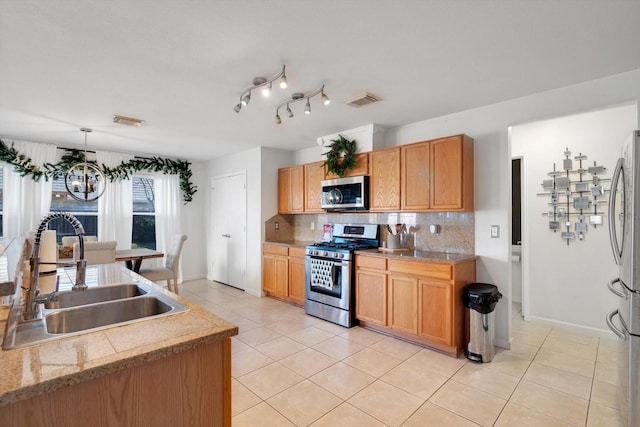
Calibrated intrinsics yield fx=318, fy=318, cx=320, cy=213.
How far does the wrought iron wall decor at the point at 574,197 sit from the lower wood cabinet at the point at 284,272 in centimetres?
315

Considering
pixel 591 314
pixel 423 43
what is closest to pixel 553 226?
pixel 591 314

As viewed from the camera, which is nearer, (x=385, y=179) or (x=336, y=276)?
(x=385, y=179)

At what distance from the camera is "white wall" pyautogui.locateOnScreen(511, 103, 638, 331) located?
132 inches

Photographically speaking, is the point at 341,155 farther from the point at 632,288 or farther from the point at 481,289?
the point at 632,288

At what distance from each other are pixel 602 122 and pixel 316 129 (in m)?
3.16

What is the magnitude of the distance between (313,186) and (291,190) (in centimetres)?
53

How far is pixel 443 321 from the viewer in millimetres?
2967

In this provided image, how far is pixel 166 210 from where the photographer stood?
5.89 m

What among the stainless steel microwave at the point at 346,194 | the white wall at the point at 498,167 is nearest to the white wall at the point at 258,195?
the stainless steel microwave at the point at 346,194

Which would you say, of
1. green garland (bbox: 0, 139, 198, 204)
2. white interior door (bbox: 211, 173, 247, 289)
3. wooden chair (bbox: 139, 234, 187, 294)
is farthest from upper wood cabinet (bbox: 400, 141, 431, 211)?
green garland (bbox: 0, 139, 198, 204)

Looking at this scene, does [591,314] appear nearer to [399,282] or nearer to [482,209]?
[482,209]

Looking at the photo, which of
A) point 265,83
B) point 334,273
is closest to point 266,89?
point 265,83

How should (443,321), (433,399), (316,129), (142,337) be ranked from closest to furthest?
(142,337) → (433,399) → (443,321) → (316,129)

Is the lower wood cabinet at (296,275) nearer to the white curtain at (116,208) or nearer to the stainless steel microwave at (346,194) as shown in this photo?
the stainless steel microwave at (346,194)
